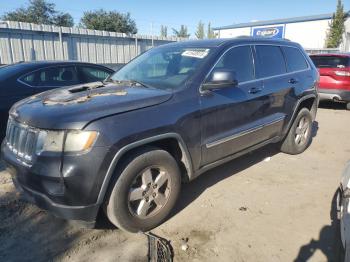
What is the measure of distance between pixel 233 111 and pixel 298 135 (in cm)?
221

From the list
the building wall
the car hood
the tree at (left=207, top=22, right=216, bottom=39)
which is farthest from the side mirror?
the tree at (left=207, top=22, right=216, bottom=39)

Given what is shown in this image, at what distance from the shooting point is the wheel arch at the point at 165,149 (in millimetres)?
2613

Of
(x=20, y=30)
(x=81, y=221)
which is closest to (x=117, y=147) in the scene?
(x=81, y=221)

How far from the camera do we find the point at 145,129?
110 inches

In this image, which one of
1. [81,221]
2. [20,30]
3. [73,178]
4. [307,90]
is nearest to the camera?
[73,178]

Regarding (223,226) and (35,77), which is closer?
(223,226)

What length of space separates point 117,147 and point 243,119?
184cm

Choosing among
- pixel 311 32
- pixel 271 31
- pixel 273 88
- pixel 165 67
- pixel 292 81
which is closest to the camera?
pixel 165 67

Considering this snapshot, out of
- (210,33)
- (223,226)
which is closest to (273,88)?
(223,226)

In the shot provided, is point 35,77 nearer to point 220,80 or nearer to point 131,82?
point 131,82

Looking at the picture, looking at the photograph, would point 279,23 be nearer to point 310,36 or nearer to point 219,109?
point 310,36

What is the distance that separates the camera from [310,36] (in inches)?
1539

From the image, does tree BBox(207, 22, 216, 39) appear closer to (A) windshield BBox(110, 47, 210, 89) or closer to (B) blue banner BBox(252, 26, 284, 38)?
(B) blue banner BBox(252, 26, 284, 38)

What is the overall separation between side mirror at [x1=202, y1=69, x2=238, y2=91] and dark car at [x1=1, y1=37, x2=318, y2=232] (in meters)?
0.01
